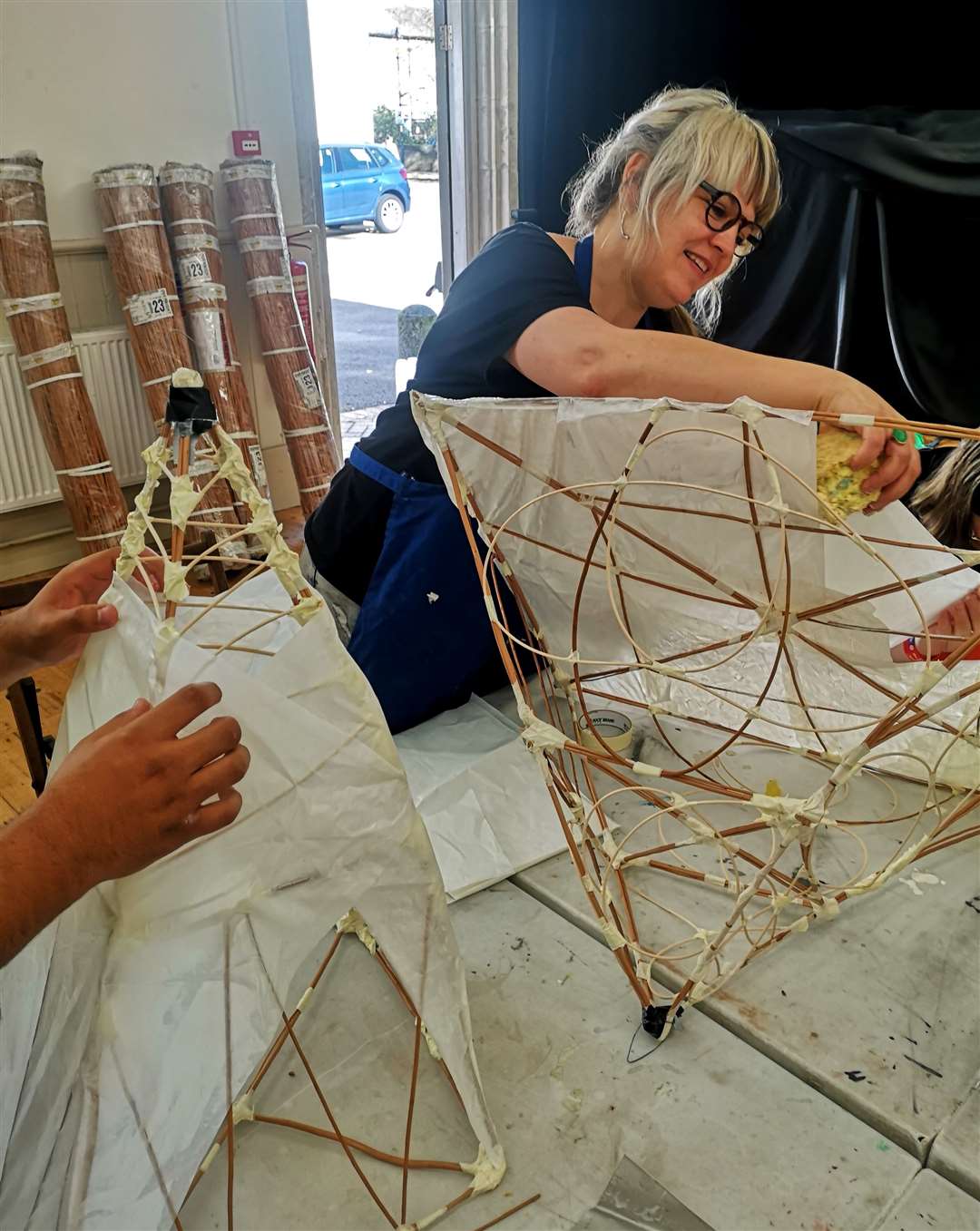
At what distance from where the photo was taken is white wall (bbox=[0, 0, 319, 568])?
2006 millimetres

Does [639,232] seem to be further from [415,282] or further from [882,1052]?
[415,282]

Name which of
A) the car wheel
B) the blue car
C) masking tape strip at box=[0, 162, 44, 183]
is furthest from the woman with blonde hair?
the car wheel

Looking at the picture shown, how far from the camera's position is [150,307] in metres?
2.11

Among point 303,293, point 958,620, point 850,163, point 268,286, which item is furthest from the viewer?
point 303,293

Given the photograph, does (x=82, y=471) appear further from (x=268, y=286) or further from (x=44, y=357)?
(x=268, y=286)

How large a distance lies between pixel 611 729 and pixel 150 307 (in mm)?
1536

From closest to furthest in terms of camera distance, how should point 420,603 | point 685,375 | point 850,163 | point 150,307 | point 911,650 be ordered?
point 685,375
point 911,650
point 420,603
point 850,163
point 150,307

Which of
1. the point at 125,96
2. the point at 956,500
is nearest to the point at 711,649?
the point at 956,500

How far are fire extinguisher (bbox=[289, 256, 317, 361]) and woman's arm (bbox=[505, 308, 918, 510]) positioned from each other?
1659 millimetres

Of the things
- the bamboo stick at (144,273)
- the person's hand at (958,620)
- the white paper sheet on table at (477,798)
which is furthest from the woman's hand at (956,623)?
the bamboo stick at (144,273)

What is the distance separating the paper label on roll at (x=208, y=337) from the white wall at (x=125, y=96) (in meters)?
0.21

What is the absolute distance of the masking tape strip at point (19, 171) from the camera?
75.2 inches

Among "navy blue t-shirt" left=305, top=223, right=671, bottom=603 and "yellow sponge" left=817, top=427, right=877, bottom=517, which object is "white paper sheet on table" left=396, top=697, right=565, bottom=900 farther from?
"yellow sponge" left=817, top=427, right=877, bottom=517

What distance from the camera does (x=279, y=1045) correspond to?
33.9 inches
